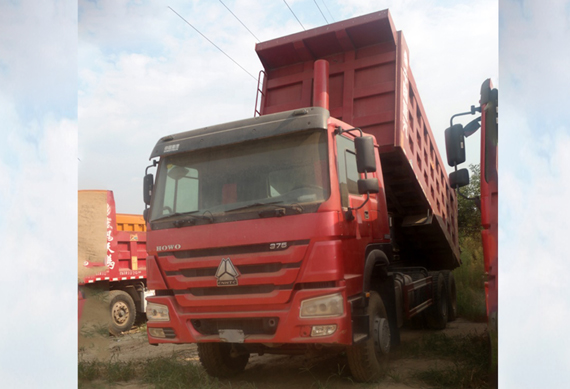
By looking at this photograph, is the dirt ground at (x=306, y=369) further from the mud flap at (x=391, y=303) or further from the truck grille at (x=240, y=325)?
the truck grille at (x=240, y=325)

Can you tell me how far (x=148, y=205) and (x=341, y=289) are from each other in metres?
1.82

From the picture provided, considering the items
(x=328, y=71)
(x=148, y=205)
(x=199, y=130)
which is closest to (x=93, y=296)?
(x=148, y=205)

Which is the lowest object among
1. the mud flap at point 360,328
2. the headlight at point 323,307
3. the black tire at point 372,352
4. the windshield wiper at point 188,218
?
the black tire at point 372,352

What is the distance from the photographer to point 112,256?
26.0 feet

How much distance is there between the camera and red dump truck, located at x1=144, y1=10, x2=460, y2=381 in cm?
354

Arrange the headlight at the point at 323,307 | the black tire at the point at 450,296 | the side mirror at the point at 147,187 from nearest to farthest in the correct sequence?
the headlight at the point at 323,307 < the side mirror at the point at 147,187 < the black tire at the point at 450,296

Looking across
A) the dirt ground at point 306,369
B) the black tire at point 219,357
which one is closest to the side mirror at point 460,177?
the dirt ground at point 306,369

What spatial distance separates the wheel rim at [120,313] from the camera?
7891 millimetres

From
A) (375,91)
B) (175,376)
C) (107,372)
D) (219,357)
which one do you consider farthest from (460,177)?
(107,372)

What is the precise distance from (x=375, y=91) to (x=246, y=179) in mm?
1817

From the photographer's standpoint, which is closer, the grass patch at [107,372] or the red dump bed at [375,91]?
the red dump bed at [375,91]

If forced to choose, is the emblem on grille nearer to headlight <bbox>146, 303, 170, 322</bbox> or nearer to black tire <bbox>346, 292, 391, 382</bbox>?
headlight <bbox>146, 303, 170, 322</bbox>

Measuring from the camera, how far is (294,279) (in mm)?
3533

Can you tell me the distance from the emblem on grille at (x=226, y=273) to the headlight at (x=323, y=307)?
56 centimetres
